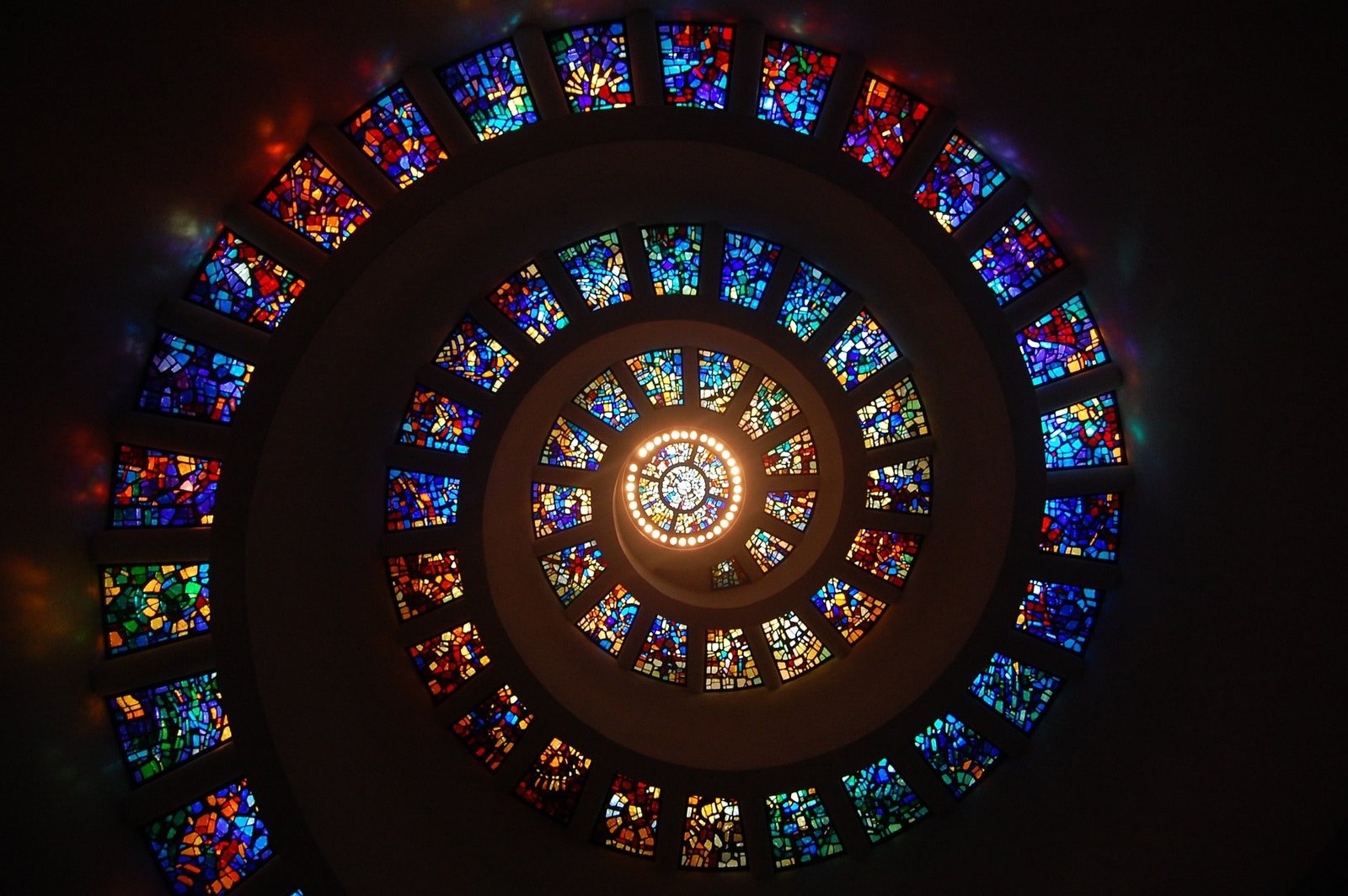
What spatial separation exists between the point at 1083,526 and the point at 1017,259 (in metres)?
3.15

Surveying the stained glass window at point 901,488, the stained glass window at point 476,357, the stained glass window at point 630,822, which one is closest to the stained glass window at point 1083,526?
the stained glass window at point 901,488

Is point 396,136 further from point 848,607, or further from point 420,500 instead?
point 848,607

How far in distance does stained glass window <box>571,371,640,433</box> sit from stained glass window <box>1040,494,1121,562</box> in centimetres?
546

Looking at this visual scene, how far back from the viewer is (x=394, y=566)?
10.3 meters

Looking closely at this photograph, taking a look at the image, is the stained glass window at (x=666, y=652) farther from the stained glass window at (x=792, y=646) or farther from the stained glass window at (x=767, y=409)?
the stained glass window at (x=767, y=409)

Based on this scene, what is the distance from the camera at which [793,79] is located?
325 inches

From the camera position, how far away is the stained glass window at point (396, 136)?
320 inches

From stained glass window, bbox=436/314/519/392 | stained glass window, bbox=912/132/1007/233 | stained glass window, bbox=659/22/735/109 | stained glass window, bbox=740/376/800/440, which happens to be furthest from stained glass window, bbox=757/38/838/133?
stained glass window, bbox=436/314/519/392

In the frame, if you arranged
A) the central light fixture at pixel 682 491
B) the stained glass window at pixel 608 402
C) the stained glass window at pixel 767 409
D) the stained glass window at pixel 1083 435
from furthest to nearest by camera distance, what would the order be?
1. the central light fixture at pixel 682 491
2. the stained glass window at pixel 767 409
3. the stained glass window at pixel 608 402
4. the stained glass window at pixel 1083 435

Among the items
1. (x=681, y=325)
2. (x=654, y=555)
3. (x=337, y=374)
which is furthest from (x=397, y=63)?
(x=654, y=555)

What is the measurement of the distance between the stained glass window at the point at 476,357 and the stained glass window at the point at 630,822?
5.40 metres

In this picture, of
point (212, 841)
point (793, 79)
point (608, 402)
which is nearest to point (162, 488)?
point (212, 841)

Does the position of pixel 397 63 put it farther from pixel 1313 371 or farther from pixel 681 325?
pixel 1313 371

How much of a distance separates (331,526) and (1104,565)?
28.6ft
